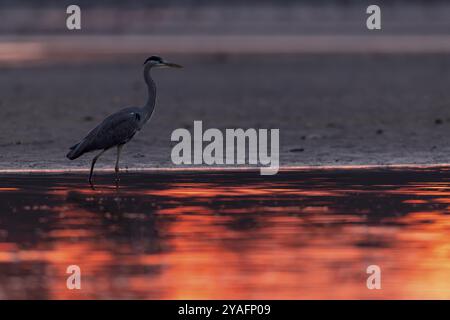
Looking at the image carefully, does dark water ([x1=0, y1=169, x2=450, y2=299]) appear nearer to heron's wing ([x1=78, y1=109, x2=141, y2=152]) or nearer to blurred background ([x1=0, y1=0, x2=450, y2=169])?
heron's wing ([x1=78, y1=109, x2=141, y2=152])

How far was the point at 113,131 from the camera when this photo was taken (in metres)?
17.2

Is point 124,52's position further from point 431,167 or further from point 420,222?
point 420,222

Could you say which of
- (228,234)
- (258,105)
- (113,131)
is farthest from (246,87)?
(228,234)

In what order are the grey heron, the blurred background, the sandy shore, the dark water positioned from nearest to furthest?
the dark water → the grey heron → the sandy shore → the blurred background

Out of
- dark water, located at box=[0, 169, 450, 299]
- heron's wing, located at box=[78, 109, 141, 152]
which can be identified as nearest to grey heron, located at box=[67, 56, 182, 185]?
heron's wing, located at box=[78, 109, 141, 152]

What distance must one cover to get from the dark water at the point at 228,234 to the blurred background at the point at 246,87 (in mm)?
2537

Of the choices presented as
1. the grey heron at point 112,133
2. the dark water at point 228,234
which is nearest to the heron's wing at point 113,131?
the grey heron at point 112,133

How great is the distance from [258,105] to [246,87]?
5.06 m

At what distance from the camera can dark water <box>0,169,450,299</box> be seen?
1027 cm

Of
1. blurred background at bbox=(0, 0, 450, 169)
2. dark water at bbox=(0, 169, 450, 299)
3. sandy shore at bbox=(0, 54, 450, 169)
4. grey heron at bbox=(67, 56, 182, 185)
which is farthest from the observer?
blurred background at bbox=(0, 0, 450, 169)

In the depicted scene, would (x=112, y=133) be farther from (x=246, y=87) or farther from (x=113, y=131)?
(x=246, y=87)

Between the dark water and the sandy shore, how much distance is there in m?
2.38

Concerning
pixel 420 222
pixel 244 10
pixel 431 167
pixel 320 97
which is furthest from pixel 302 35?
pixel 420 222

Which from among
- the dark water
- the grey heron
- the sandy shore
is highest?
the sandy shore
